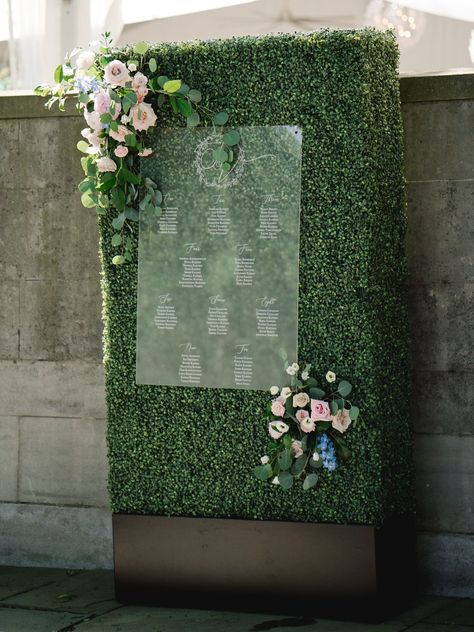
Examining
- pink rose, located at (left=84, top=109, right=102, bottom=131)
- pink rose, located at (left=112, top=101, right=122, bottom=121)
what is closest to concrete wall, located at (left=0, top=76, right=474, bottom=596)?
pink rose, located at (left=84, top=109, right=102, bottom=131)

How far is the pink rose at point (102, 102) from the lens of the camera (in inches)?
210

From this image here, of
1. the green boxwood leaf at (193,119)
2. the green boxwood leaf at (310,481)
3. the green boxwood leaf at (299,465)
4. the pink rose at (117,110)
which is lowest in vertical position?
the green boxwood leaf at (310,481)

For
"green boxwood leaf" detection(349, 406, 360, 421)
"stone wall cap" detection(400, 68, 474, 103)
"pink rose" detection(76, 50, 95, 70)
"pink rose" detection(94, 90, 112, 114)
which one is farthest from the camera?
"stone wall cap" detection(400, 68, 474, 103)

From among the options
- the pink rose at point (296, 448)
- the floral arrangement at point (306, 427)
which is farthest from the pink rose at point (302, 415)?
the pink rose at point (296, 448)

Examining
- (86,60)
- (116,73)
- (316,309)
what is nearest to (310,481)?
(316,309)

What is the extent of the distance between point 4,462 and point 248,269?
2.07m

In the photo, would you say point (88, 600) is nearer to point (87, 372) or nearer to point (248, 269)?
point (87, 372)

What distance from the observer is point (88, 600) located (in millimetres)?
5812

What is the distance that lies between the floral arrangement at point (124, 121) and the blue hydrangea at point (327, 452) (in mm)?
1278

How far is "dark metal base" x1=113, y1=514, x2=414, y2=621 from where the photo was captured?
5227 mm

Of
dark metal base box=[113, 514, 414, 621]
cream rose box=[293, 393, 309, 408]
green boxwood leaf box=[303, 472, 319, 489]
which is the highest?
cream rose box=[293, 393, 309, 408]

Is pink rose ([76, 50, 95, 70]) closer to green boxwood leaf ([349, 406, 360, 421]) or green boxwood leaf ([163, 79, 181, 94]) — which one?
green boxwood leaf ([163, 79, 181, 94])

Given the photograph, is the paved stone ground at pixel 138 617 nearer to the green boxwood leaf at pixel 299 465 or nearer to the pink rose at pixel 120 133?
the green boxwood leaf at pixel 299 465

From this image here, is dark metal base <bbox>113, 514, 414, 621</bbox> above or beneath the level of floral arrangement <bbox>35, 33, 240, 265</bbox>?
beneath
